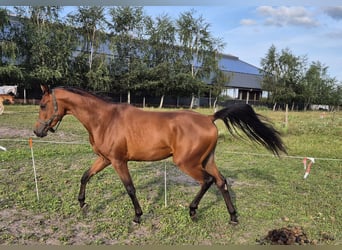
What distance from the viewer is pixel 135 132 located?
12.2 ft

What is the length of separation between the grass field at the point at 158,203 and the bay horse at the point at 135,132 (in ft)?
1.09

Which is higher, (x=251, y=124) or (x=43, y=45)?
(x=43, y=45)

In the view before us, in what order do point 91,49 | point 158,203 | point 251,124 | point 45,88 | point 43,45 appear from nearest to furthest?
point 45,88, point 251,124, point 158,203, point 43,45, point 91,49

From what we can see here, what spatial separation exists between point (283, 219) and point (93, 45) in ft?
84.2

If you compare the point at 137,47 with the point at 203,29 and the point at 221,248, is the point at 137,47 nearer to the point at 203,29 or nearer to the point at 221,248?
the point at 203,29

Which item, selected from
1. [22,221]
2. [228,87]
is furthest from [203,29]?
[22,221]

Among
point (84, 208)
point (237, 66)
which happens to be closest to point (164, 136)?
point (84, 208)

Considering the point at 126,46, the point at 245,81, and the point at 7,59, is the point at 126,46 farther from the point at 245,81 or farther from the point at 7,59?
the point at 245,81

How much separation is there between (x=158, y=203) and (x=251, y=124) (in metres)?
1.68

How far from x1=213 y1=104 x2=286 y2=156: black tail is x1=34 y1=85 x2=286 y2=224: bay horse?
0.82ft

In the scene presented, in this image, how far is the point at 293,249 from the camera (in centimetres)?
Result: 231

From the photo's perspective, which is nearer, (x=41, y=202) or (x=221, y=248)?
(x=221, y=248)

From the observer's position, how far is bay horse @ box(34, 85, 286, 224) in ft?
12.1

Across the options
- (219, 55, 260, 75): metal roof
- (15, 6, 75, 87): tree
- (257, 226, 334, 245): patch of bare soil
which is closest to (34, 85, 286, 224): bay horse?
(257, 226, 334, 245): patch of bare soil
